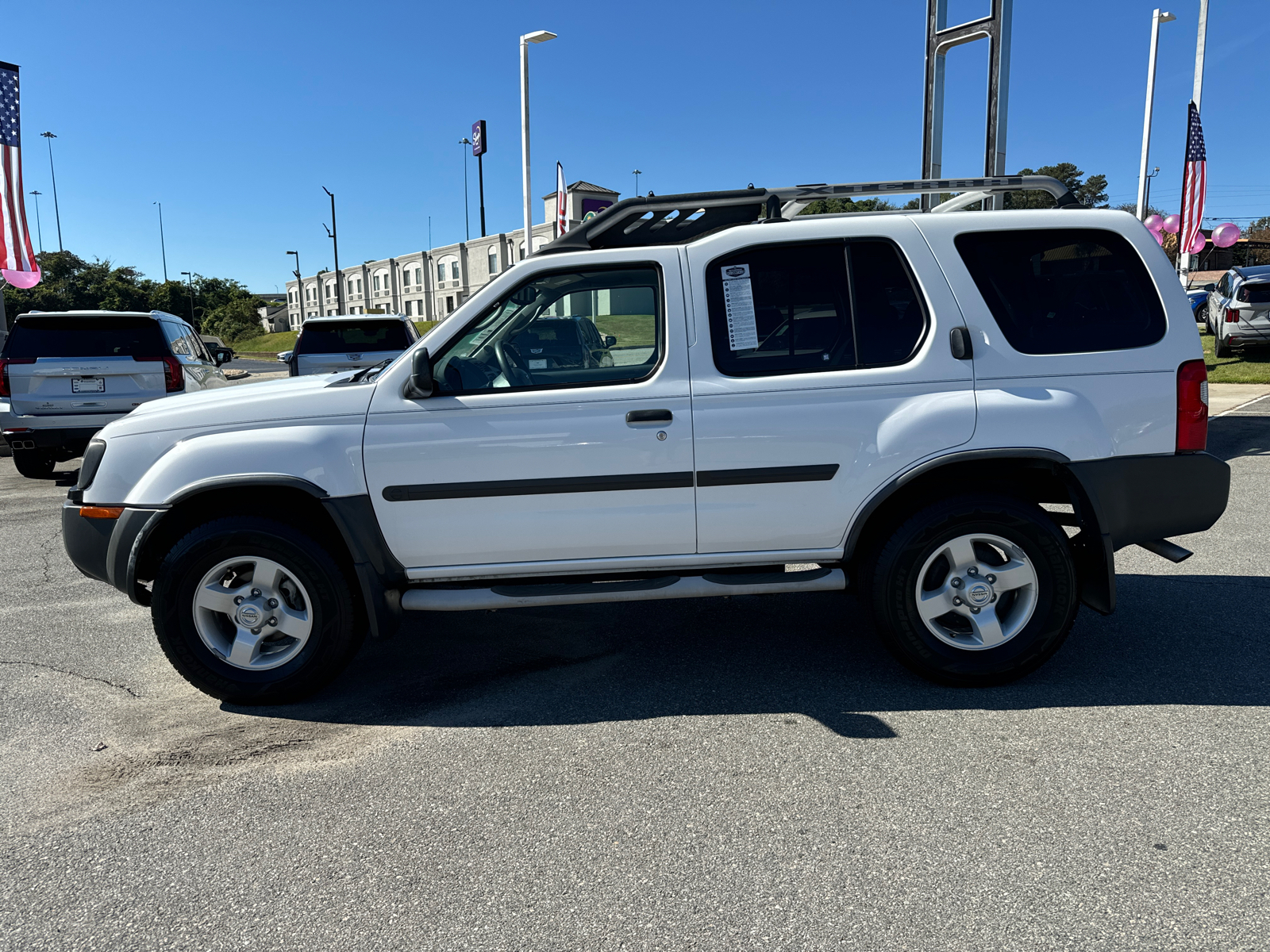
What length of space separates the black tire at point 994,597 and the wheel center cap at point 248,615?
2625 mm

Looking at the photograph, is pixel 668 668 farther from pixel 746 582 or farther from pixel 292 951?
pixel 292 951

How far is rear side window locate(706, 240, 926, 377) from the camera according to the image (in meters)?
3.74

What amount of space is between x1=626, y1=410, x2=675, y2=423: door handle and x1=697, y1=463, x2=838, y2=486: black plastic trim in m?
0.27

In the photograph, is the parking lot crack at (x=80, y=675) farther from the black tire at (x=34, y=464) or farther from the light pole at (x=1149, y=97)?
the light pole at (x=1149, y=97)

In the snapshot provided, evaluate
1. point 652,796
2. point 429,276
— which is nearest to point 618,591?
point 652,796

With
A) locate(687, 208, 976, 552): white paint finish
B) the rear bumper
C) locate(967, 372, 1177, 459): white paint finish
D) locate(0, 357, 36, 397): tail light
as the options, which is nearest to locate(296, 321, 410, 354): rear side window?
locate(0, 357, 36, 397): tail light

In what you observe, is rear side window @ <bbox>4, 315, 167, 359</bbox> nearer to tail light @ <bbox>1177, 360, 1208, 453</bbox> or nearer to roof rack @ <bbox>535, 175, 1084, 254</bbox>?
roof rack @ <bbox>535, 175, 1084, 254</bbox>

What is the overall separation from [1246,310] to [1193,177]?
9.26ft

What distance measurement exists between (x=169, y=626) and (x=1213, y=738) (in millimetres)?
4168

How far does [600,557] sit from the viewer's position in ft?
12.4

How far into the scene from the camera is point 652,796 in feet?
9.84

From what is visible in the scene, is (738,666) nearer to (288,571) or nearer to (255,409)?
(288,571)

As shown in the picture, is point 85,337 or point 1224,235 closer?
point 85,337

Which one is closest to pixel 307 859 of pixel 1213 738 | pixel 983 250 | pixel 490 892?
pixel 490 892
